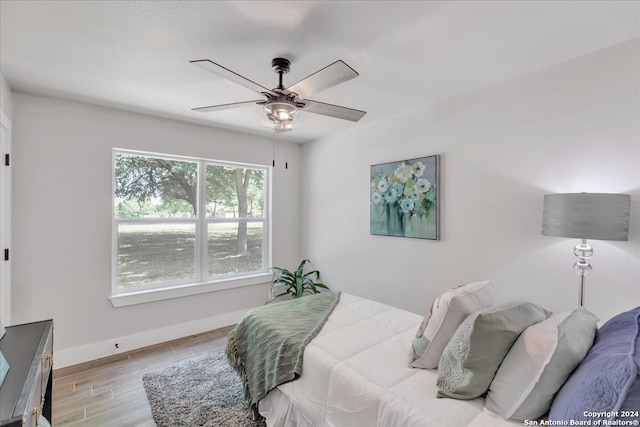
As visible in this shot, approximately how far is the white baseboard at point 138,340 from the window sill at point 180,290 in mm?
345

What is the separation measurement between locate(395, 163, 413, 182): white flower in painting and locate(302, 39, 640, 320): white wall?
0.14m

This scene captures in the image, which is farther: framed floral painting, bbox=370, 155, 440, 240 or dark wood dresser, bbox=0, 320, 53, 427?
framed floral painting, bbox=370, 155, 440, 240

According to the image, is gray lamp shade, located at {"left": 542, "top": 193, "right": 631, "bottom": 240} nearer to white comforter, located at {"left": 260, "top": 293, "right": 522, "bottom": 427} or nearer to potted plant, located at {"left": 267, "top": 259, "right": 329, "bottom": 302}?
white comforter, located at {"left": 260, "top": 293, "right": 522, "bottom": 427}

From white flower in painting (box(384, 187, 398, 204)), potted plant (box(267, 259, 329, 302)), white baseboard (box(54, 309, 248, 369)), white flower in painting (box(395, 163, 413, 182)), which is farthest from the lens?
potted plant (box(267, 259, 329, 302))

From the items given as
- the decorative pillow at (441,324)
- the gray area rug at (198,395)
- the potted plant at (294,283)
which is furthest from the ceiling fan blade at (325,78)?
the potted plant at (294,283)

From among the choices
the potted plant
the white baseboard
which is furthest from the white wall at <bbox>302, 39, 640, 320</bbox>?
the white baseboard

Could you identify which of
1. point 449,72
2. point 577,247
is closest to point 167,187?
point 449,72

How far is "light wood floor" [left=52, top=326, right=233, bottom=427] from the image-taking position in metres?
2.01

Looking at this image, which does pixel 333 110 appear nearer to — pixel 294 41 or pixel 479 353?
pixel 294 41

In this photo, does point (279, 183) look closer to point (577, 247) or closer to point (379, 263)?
point (379, 263)

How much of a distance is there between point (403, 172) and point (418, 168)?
0.17 m

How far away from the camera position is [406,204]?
2.98m

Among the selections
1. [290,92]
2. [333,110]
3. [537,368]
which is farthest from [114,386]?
[537,368]

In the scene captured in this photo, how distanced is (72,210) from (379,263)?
123 inches
